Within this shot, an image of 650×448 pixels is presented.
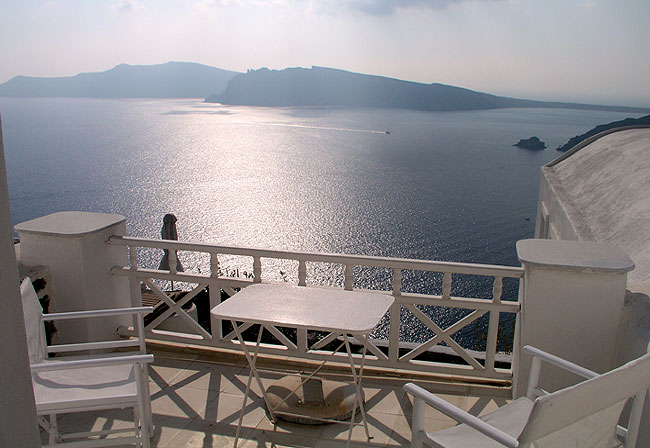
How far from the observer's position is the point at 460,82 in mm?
79188

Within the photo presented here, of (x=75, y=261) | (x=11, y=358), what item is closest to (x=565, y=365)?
(x=11, y=358)

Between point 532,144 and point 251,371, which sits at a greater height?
point 251,371

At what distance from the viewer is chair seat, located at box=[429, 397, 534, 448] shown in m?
2.20

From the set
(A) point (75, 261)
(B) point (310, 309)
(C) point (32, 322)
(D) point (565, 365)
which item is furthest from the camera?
(A) point (75, 261)

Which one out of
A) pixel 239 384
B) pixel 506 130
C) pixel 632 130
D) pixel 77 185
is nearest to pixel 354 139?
pixel 506 130

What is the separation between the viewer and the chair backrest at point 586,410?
169cm

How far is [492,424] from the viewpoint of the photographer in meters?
2.33

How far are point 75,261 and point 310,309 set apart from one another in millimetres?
1962

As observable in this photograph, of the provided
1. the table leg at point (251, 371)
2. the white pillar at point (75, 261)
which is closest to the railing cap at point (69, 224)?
the white pillar at point (75, 261)

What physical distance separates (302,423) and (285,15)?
62.0m

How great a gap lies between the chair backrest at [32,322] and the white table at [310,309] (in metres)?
0.91

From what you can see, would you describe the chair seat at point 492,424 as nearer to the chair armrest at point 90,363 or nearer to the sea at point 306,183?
the chair armrest at point 90,363

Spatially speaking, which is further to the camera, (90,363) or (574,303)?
(574,303)

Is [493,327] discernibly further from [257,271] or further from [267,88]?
[267,88]
